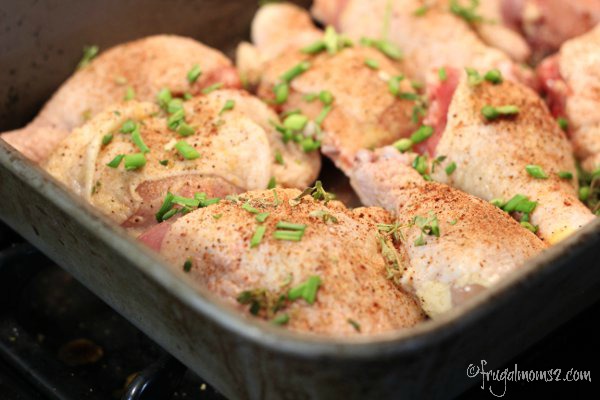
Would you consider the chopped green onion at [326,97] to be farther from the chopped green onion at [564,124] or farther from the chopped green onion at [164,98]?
the chopped green onion at [564,124]

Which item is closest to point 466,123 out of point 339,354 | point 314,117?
point 314,117

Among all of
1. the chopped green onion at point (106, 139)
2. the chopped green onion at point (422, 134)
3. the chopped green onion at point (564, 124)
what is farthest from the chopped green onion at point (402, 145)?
the chopped green onion at point (106, 139)

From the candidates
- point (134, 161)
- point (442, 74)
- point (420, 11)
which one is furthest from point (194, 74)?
point (420, 11)

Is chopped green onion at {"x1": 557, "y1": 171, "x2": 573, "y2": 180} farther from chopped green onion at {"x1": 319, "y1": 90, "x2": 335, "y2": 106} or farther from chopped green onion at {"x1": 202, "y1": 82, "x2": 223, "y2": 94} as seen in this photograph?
chopped green onion at {"x1": 202, "y1": 82, "x2": 223, "y2": 94}

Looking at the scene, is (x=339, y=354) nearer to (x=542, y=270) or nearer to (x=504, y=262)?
(x=542, y=270)

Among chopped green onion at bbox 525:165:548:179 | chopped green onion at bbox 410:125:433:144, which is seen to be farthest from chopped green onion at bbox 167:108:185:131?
chopped green onion at bbox 525:165:548:179

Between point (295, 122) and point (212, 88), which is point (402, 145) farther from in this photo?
point (212, 88)
